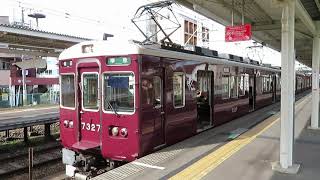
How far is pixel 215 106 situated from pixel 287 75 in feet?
15.7

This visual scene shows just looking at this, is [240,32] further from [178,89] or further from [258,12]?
[178,89]

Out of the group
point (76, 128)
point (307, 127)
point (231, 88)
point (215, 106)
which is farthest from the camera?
point (231, 88)

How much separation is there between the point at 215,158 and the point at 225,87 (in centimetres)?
517

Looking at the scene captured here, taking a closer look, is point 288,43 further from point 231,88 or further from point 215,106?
point 231,88

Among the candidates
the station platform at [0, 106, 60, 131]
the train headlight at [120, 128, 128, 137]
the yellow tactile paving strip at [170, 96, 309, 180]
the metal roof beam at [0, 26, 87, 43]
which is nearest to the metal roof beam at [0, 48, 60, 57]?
the metal roof beam at [0, 26, 87, 43]

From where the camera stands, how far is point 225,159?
7590mm

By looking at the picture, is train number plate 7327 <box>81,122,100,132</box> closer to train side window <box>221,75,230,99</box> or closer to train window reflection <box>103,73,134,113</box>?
train window reflection <box>103,73,134,113</box>

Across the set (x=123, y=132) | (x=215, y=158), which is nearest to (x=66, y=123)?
(x=123, y=132)

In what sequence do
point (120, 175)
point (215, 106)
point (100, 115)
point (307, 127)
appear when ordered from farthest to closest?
1. point (307, 127)
2. point (215, 106)
3. point (100, 115)
4. point (120, 175)

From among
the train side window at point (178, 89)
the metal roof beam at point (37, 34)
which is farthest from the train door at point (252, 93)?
the metal roof beam at point (37, 34)

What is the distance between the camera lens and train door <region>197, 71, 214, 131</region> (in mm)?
10920

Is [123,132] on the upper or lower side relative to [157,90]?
lower

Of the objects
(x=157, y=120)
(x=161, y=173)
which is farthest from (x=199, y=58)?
(x=161, y=173)

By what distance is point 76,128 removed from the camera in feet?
27.4
